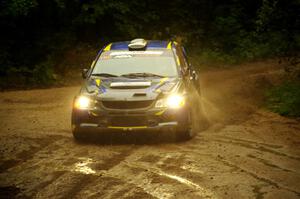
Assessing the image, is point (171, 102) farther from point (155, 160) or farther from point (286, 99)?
point (286, 99)

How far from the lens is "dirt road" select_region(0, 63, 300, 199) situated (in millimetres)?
7355

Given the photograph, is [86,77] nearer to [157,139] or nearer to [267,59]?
[157,139]

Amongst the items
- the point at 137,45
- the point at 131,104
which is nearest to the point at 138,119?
the point at 131,104

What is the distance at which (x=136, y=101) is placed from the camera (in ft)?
33.4

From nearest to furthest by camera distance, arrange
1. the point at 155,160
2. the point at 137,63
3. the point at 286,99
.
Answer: the point at 155,160, the point at 137,63, the point at 286,99

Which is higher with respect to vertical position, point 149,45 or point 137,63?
point 149,45

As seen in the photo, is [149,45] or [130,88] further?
[149,45]

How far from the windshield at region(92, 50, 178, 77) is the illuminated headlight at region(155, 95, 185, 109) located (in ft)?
2.90

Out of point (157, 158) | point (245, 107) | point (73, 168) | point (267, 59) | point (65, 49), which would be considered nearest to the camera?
point (73, 168)

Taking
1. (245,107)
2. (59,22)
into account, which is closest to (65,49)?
(59,22)

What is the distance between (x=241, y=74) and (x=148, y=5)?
671cm

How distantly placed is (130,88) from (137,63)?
116cm

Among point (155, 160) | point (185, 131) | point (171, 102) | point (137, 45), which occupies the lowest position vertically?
point (155, 160)

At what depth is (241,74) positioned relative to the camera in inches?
Answer: 850
